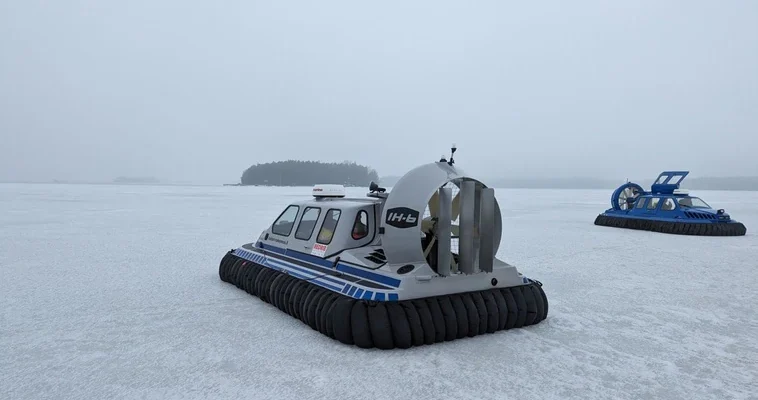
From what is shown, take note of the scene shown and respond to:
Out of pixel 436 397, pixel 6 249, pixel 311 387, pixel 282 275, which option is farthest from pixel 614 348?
pixel 6 249

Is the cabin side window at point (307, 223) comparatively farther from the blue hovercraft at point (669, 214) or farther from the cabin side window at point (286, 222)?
the blue hovercraft at point (669, 214)

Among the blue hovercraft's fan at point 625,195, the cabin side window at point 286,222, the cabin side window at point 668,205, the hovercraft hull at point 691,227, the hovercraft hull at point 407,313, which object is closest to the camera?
the hovercraft hull at point 407,313

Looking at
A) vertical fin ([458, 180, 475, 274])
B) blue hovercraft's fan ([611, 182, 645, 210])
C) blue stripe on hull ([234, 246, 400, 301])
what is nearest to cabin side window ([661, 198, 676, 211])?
blue hovercraft's fan ([611, 182, 645, 210])

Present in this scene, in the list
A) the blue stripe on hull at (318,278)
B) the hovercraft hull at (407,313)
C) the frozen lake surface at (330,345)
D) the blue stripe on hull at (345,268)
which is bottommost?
the frozen lake surface at (330,345)

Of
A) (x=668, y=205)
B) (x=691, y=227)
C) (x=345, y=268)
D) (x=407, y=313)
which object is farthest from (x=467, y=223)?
(x=668, y=205)

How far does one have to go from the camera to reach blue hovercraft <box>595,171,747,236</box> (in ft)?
44.6

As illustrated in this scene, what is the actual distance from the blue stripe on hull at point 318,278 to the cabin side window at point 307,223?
1.26 ft

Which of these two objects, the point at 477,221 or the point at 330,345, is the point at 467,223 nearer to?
the point at 477,221

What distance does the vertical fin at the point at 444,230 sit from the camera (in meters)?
4.50

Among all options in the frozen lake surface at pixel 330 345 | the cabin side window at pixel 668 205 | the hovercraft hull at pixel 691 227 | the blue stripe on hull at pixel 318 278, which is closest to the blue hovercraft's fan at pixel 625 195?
the hovercraft hull at pixel 691 227

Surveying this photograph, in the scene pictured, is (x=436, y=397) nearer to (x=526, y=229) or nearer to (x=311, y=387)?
(x=311, y=387)

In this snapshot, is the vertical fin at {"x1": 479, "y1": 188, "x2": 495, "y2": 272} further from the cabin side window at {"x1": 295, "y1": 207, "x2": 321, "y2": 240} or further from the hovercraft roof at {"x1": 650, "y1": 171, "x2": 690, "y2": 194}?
the hovercraft roof at {"x1": 650, "y1": 171, "x2": 690, "y2": 194}

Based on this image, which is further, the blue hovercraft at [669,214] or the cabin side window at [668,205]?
the cabin side window at [668,205]

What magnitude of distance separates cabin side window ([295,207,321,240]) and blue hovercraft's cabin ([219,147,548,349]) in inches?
13.9
